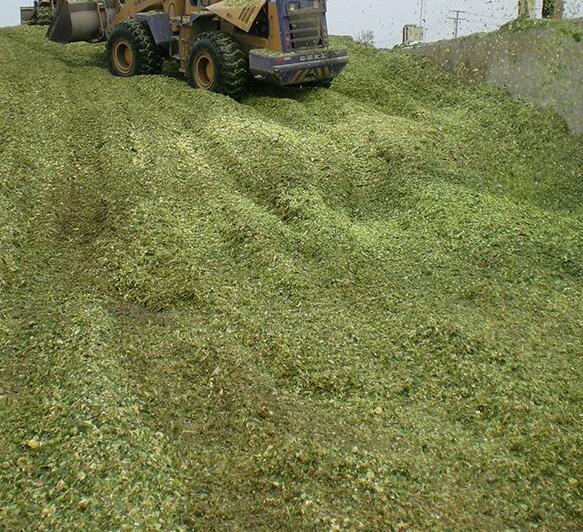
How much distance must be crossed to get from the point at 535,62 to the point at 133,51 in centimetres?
495

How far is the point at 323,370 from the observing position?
4008mm

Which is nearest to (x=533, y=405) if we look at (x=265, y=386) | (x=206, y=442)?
(x=265, y=386)

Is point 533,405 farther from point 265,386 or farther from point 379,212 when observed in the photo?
point 379,212

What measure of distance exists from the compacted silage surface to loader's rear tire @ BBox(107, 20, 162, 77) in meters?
1.71

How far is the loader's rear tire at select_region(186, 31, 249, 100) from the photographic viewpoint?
844 cm

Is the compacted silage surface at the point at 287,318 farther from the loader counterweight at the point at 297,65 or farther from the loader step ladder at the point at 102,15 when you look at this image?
the loader step ladder at the point at 102,15

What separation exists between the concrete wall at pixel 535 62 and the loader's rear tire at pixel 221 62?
2.70 meters

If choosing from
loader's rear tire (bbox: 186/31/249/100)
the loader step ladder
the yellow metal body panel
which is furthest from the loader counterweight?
the loader step ladder

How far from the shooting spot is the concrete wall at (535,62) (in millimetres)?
7926

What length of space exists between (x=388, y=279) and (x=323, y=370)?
120cm

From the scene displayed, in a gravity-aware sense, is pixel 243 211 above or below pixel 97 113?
below

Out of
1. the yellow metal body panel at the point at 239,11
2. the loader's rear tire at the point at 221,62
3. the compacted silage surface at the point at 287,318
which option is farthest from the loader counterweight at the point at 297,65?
the compacted silage surface at the point at 287,318

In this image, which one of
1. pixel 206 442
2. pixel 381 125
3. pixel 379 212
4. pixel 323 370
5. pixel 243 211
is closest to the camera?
pixel 206 442

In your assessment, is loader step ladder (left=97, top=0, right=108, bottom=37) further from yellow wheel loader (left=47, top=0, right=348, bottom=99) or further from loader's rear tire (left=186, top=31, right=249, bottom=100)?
loader's rear tire (left=186, top=31, right=249, bottom=100)
